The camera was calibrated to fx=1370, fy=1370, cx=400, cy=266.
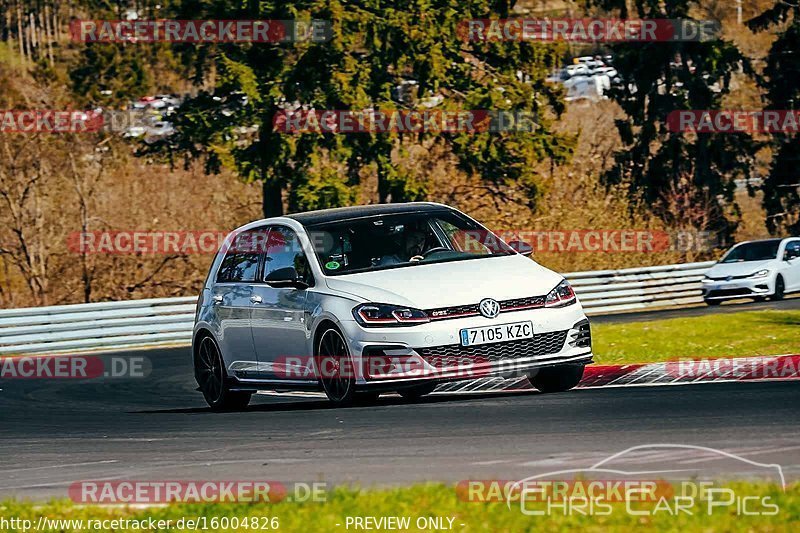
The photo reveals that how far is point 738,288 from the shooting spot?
30156 mm

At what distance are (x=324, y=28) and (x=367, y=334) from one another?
25.8 m

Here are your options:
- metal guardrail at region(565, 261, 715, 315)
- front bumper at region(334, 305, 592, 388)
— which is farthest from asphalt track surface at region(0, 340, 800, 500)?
metal guardrail at region(565, 261, 715, 315)

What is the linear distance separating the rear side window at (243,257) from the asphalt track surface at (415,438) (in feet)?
4.26

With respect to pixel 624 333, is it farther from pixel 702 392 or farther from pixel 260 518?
pixel 260 518

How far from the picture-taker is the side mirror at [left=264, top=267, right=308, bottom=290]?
11.8 meters

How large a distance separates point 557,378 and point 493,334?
4.95ft

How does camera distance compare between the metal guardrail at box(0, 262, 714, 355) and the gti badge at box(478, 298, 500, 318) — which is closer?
the gti badge at box(478, 298, 500, 318)

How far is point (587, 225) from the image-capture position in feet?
133

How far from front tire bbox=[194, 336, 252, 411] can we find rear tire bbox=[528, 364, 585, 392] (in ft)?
9.32

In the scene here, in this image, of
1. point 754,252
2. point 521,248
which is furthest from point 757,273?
point 521,248

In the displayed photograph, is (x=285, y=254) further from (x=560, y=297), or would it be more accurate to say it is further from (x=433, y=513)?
(x=433, y=513)

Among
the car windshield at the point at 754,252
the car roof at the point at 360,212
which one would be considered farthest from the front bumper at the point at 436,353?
the car windshield at the point at 754,252

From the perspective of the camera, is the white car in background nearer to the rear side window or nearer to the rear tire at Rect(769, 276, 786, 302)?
the rear tire at Rect(769, 276, 786, 302)

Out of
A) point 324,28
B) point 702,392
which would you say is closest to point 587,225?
point 324,28
